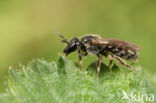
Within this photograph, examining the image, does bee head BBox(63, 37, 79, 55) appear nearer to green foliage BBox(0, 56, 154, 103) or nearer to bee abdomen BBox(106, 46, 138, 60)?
bee abdomen BBox(106, 46, 138, 60)

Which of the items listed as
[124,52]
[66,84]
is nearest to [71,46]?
[124,52]

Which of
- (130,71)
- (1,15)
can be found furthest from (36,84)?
(1,15)

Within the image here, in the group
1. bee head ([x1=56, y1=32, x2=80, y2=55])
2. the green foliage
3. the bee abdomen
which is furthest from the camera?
the bee abdomen

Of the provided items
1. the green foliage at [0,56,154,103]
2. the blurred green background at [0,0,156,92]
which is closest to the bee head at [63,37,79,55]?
the green foliage at [0,56,154,103]

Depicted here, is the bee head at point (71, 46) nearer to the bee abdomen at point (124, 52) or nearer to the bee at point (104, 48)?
the bee at point (104, 48)

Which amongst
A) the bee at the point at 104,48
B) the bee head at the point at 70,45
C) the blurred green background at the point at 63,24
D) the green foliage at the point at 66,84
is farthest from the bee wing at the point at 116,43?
the blurred green background at the point at 63,24

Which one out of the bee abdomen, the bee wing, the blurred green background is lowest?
the bee abdomen

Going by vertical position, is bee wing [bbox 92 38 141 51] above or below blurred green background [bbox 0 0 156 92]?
below

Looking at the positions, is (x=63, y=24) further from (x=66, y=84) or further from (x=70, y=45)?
(x=66, y=84)

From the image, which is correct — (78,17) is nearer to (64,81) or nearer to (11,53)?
(11,53)
